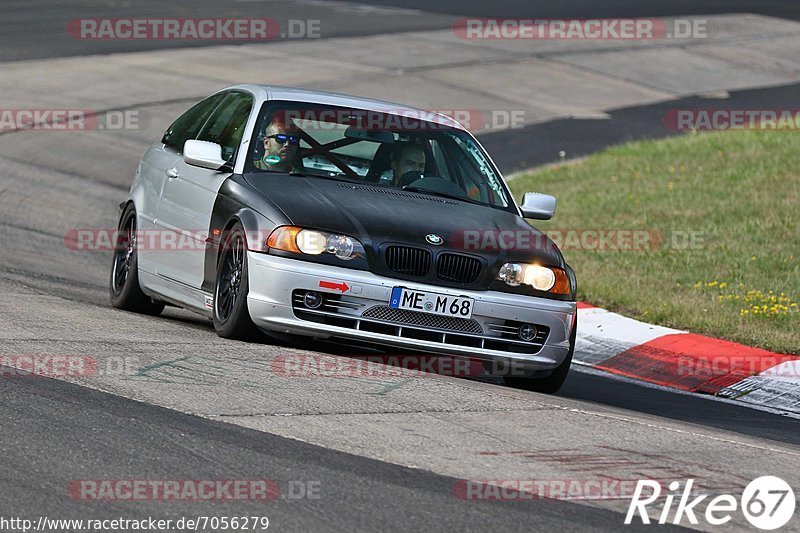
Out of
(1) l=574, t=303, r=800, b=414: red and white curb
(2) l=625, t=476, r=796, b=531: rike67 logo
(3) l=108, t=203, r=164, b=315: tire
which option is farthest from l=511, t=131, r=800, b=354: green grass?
(2) l=625, t=476, r=796, b=531: rike67 logo

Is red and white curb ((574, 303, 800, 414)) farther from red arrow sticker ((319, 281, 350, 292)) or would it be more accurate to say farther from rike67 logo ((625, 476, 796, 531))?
rike67 logo ((625, 476, 796, 531))

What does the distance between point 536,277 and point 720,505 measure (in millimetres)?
2812

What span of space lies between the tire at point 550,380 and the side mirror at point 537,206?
93 centimetres

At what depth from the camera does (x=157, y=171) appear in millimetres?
9773

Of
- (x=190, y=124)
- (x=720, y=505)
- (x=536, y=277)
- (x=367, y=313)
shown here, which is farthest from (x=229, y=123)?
(x=720, y=505)

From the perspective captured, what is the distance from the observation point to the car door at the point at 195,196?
878cm

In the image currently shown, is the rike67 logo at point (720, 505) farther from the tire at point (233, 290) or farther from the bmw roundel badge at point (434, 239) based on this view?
the tire at point (233, 290)

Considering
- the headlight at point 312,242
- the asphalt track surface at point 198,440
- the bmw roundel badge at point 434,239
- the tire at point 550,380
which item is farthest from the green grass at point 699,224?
the headlight at point 312,242

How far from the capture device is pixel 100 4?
3067 centimetres

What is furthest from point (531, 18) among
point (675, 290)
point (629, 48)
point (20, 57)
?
point (675, 290)

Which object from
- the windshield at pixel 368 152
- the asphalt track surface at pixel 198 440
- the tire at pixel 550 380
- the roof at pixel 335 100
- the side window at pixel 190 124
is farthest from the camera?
the side window at pixel 190 124

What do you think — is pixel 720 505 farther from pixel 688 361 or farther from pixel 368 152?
pixel 688 361

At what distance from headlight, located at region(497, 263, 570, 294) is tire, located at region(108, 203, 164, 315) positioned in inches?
112

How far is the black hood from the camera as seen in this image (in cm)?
789
